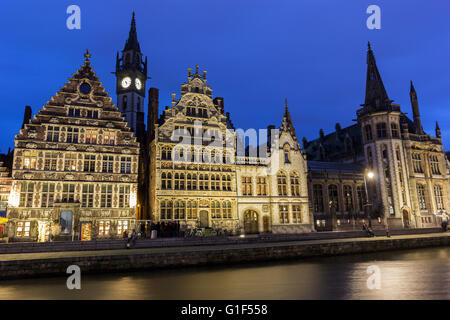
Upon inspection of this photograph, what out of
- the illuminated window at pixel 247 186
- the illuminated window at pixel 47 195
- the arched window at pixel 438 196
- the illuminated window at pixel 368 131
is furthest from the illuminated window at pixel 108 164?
the arched window at pixel 438 196

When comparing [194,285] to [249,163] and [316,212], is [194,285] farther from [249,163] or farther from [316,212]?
[316,212]

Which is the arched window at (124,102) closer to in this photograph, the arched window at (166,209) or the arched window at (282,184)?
the arched window at (166,209)

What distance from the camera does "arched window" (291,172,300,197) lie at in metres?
A: 46.4

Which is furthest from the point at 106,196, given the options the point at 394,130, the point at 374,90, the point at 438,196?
the point at 438,196

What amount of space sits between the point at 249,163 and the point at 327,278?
2774 centimetres

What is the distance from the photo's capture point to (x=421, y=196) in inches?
2227

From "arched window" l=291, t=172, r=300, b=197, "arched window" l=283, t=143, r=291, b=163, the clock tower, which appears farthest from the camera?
the clock tower

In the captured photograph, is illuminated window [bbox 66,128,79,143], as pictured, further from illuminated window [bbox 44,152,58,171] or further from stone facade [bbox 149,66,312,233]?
stone facade [bbox 149,66,312,233]

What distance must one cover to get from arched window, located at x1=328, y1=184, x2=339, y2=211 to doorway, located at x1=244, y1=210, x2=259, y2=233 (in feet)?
50.4

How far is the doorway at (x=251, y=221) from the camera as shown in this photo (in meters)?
Result: 42.4

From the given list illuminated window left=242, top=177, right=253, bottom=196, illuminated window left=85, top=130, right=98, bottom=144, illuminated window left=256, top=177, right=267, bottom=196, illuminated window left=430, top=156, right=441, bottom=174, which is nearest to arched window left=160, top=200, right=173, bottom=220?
illuminated window left=242, top=177, right=253, bottom=196

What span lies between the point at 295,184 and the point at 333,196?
974 cm

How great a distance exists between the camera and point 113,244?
85.9 ft

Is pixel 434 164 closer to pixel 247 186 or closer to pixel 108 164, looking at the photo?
pixel 247 186
